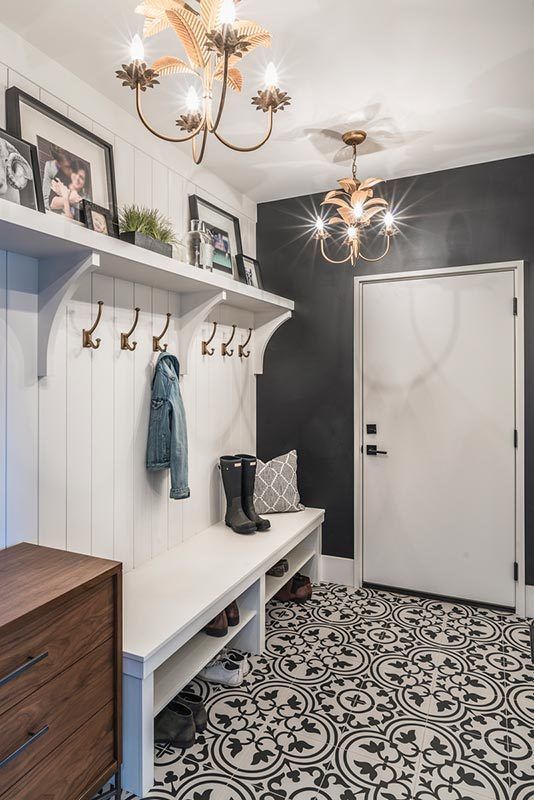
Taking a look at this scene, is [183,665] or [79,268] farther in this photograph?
[183,665]

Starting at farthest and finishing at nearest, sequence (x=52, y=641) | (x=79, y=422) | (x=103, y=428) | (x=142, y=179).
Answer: (x=142, y=179), (x=103, y=428), (x=79, y=422), (x=52, y=641)

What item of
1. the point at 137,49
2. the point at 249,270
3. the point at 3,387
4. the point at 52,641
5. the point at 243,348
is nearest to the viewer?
the point at 137,49

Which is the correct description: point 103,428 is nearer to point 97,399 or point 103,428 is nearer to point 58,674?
point 97,399

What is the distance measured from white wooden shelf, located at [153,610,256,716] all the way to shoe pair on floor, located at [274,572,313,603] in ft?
2.41

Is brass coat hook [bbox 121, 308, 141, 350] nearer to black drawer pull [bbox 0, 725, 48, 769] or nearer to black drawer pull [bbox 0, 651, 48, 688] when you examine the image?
black drawer pull [bbox 0, 651, 48, 688]

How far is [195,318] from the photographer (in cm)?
265

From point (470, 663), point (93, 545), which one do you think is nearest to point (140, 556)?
point (93, 545)

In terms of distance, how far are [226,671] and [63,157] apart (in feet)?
7.27

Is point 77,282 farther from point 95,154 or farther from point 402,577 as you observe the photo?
point 402,577

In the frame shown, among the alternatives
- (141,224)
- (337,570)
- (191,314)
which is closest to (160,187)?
(141,224)

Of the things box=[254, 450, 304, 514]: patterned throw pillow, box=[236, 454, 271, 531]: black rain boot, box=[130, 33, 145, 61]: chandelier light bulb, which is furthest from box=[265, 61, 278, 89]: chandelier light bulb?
box=[254, 450, 304, 514]: patterned throw pillow

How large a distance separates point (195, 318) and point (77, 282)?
86 centimetres

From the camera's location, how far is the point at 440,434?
313 centimetres

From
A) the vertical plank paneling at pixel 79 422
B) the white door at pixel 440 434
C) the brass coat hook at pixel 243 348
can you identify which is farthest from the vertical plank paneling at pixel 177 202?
the white door at pixel 440 434
